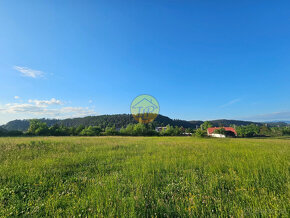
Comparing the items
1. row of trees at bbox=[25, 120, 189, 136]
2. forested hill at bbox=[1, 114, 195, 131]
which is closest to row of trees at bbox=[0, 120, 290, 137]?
row of trees at bbox=[25, 120, 189, 136]

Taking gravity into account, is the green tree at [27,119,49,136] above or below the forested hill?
below

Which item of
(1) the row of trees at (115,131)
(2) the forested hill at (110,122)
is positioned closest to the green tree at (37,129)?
(1) the row of trees at (115,131)

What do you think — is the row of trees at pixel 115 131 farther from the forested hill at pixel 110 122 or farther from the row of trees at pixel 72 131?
the forested hill at pixel 110 122

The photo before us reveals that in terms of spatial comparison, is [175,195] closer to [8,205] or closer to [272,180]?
[272,180]

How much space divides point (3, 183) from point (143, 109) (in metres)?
18.3

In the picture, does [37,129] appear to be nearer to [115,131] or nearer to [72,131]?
[72,131]

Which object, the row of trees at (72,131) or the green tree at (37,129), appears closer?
the green tree at (37,129)

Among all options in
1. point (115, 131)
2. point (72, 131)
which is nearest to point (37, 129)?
point (72, 131)

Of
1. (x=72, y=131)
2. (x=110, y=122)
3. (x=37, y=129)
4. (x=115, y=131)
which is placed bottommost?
(x=115, y=131)

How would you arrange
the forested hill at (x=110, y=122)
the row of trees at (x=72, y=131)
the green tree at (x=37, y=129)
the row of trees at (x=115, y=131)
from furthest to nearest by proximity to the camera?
the forested hill at (x=110, y=122)
the row of trees at (x=72, y=131)
the row of trees at (x=115, y=131)
the green tree at (x=37, y=129)

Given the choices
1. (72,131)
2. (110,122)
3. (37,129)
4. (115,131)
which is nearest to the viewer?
(37,129)

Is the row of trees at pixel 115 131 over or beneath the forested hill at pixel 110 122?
beneath

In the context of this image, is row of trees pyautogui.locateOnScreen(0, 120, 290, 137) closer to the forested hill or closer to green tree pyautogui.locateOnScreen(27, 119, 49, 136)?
green tree pyautogui.locateOnScreen(27, 119, 49, 136)

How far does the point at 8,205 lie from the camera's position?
2.68m
